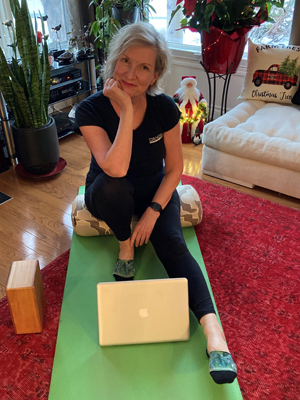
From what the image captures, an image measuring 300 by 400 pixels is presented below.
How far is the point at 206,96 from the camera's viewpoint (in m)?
3.47

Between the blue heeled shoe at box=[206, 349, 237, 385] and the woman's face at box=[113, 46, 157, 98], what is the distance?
3.20 feet

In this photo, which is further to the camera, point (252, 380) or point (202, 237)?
point (202, 237)

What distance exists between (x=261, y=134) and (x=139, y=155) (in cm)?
105

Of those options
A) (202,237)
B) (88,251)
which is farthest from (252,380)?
(88,251)

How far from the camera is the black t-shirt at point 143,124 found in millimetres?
1423

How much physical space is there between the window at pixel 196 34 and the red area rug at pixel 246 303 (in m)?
1.75

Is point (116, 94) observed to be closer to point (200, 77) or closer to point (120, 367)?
point (120, 367)

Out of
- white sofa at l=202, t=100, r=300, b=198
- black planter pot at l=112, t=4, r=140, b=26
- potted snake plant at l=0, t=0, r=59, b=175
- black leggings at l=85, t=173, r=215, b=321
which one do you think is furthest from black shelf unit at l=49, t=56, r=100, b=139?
black leggings at l=85, t=173, r=215, b=321

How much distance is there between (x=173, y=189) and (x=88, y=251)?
1.71 feet

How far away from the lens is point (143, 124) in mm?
1470

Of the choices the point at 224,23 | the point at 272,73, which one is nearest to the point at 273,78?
the point at 272,73

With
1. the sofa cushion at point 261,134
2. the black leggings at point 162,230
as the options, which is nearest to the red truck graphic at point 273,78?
the sofa cushion at point 261,134

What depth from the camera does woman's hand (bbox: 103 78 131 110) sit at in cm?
133

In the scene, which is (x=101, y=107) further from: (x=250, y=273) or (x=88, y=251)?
(x=250, y=273)
